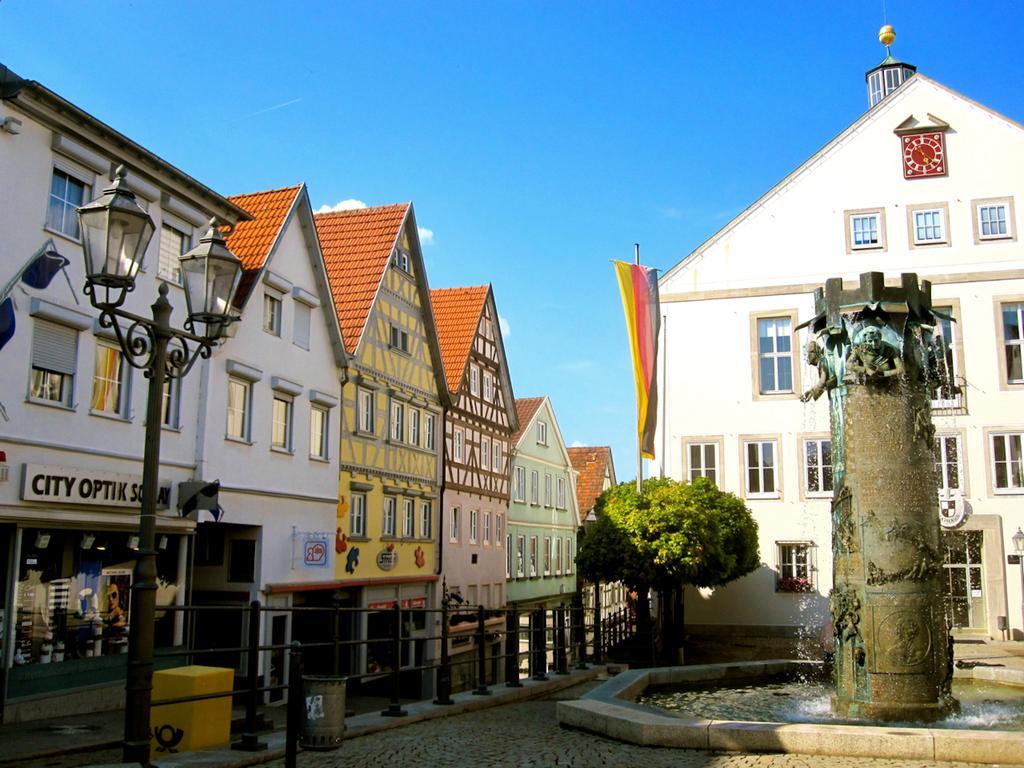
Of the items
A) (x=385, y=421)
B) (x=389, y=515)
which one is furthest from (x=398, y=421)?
(x=389, y=515)

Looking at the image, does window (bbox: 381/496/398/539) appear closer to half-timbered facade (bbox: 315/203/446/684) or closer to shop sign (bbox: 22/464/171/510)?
half-timbered facade (bbox: 315/203/446/684)

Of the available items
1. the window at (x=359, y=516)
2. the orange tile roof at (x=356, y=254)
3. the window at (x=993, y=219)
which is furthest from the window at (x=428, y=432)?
the window at (x=993, y=219)

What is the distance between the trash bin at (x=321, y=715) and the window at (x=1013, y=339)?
26724 millimetres

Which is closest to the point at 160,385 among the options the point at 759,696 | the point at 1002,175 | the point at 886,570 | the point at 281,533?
the point at 886,570

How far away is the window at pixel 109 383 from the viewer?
662 inches

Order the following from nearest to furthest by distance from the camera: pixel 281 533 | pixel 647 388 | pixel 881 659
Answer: pixel 881 659 < pixel 281 533 < pixel 647 388

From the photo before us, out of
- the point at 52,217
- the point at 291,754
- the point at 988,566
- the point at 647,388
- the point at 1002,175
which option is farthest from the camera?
the point at 1002,175

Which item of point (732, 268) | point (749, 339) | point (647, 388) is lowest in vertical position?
point (647, 388)

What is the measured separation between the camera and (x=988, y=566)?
2944cm

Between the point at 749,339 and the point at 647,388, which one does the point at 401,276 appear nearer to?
the point at 647,388

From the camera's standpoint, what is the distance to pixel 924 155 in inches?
1261

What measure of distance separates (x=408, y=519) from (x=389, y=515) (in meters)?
1.46

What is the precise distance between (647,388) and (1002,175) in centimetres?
1374

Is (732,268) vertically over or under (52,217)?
over
